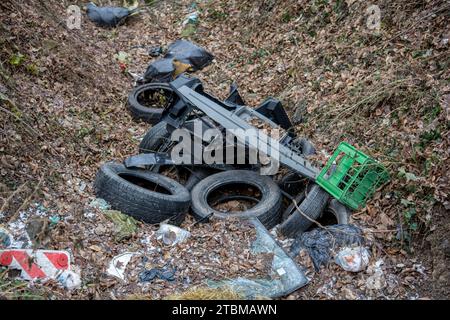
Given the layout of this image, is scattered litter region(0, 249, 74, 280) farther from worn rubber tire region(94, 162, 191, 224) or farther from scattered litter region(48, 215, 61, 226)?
worn rubber tire region(94, 162, 191, 224)

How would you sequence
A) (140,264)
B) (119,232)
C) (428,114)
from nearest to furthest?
1. (140,264)
2. (119,232)
3. (428,114)

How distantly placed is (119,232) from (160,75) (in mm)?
3948

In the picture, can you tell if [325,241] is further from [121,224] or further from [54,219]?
[54,219]

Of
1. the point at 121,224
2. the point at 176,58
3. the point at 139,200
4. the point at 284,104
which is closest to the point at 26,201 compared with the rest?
the point at 121,224

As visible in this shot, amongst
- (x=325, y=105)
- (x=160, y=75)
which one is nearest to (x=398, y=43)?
(x=325, y=105)

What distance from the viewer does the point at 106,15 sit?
10195mm

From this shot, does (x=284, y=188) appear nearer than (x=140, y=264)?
No

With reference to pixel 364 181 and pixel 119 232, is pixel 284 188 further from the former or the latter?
pixel 119 232

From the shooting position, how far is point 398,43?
6.86 m

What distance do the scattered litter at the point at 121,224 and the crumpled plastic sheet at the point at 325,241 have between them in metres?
1.61

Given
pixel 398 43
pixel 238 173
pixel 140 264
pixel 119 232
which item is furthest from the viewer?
pixel 398 43

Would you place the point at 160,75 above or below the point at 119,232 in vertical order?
above

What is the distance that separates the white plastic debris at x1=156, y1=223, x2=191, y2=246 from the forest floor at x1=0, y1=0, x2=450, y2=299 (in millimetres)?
182

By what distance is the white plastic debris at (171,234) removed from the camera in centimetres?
509
